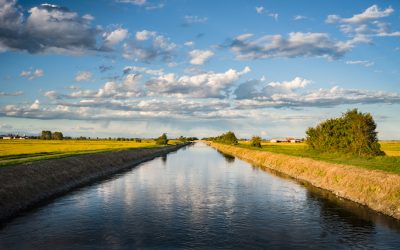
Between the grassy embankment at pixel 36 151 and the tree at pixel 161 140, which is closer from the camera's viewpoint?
the grassy embankment at pixel 36 151

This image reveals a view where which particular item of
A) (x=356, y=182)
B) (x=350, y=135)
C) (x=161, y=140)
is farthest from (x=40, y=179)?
(x=161, y=140)

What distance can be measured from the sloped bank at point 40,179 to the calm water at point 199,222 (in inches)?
63.6

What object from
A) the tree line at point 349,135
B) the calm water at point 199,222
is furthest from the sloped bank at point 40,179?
the tree line at point 349,135

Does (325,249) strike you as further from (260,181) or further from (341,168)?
(260,181)

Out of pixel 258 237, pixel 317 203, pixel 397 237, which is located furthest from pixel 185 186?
pixel 397 237

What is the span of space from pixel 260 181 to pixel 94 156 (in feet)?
95.7

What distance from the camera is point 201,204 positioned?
98.0 ft

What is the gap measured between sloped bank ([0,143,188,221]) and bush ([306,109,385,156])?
1564 inches

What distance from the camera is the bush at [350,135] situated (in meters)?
62.3

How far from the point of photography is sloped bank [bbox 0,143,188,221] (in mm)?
27938

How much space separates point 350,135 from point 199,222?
50.1 meters

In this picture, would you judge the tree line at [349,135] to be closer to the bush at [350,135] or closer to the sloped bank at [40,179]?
the bush at [350,135]

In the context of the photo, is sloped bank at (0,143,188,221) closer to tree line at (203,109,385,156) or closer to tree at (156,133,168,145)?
tree line at (203,109,385,156)

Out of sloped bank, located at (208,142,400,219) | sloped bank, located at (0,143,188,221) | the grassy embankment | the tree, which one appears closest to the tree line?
sloped bank, located at (208,142,400,219)
